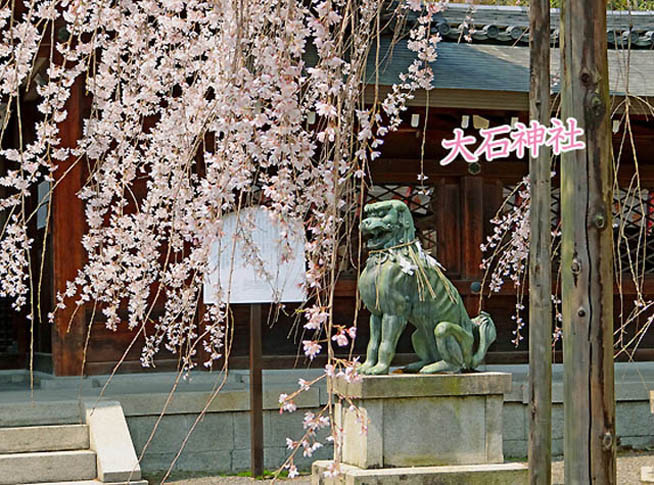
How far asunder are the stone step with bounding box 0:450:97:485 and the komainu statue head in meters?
2.55

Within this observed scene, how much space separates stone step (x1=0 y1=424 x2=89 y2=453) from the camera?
730cm

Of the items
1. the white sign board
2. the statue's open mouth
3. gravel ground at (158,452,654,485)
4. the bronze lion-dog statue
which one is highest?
the white sign board

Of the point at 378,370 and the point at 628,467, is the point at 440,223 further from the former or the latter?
the point at 378,370

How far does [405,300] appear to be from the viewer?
6375mm

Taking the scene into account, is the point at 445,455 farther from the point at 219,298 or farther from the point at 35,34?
the point at 35,34

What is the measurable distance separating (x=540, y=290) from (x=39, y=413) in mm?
4075

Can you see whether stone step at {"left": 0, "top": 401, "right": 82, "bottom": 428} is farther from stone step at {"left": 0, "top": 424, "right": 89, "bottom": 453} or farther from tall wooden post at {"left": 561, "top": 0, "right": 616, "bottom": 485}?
tall wooden post at {"left": 561, "top": 0, "right": 616, "bottom": 485}

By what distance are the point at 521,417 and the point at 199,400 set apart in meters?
2.64

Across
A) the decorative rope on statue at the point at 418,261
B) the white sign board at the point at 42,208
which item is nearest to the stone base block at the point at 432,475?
the decorative rope on statue at the point at 418,261

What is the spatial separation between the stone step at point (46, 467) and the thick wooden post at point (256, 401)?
1.09 m

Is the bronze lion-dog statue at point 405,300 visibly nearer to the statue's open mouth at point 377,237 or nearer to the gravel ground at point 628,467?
the statue's open mouth at point 377,237

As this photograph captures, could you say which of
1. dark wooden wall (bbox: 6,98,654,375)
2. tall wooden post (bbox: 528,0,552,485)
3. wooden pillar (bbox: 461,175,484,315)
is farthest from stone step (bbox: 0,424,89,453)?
wooden pillar (bbox: 461,175,484,315)

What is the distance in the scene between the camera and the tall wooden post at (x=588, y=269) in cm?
302

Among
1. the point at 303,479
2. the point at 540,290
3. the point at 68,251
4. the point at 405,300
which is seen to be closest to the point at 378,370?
the point at 405,300
